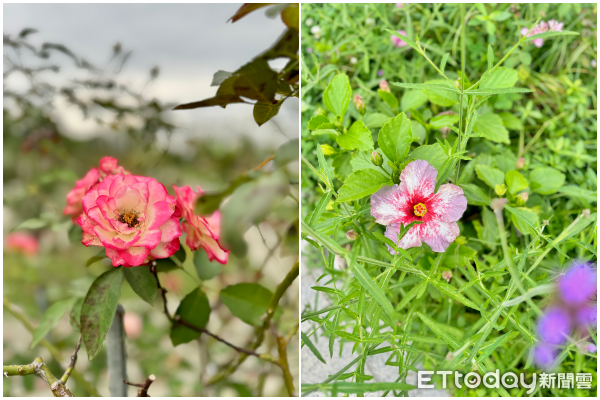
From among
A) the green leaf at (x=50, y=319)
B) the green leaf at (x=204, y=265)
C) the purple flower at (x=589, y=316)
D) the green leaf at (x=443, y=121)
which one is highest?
the green leaf at (x=443, y=121)

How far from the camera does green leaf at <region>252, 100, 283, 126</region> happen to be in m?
0.34

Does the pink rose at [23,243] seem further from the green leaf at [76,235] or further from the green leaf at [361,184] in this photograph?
the green leaf at [361,184]

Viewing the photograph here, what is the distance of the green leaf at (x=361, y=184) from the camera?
0.35 metres

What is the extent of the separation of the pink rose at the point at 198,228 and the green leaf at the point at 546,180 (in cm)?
48

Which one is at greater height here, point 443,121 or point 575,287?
point 443,121

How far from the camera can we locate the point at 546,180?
541mm

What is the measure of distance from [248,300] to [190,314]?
7 centimetres

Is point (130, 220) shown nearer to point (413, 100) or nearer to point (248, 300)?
point (248, 300)

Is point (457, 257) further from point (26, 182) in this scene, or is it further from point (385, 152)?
point (26, 182)

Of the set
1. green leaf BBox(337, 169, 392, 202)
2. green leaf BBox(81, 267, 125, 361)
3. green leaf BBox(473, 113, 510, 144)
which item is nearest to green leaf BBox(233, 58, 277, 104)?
green leaf BBox(337, 169, 392, 202)

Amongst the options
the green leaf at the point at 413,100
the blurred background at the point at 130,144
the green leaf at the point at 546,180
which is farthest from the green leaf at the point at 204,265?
the green leaf at the point at 546,180

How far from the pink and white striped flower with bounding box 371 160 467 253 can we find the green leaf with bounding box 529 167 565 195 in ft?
0.88

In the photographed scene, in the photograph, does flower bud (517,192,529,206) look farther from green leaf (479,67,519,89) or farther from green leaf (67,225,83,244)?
green leaf (67,225,83,244)

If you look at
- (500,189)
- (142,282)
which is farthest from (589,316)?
(142,282)
